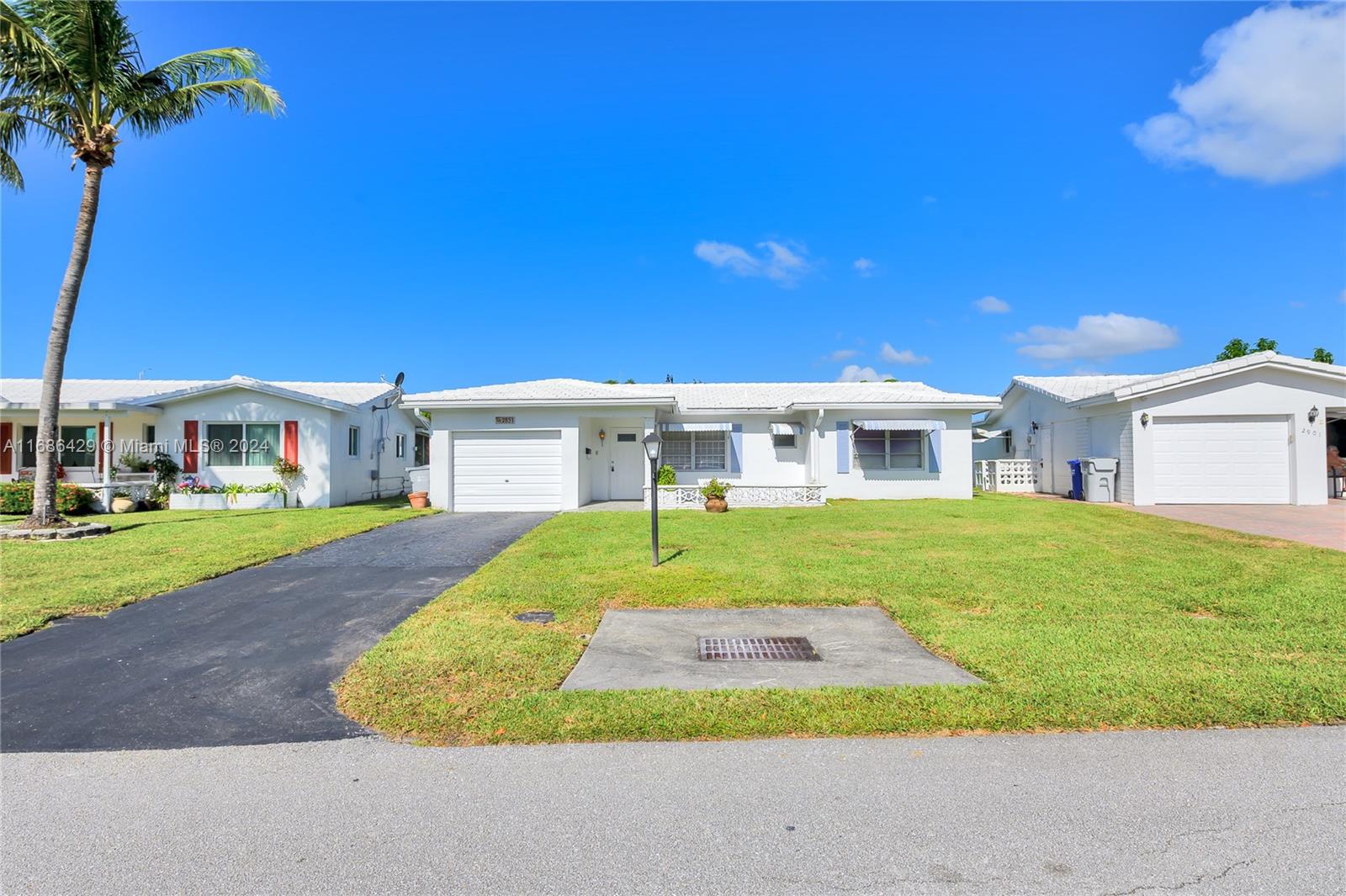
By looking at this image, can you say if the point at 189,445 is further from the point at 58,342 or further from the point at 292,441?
the point at 58,342

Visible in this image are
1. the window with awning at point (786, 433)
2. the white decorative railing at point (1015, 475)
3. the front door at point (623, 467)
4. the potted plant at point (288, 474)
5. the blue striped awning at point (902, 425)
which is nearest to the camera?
the potted plant at point (288, 474)

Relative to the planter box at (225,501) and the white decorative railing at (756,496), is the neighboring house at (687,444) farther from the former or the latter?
the planter box at (225,501)

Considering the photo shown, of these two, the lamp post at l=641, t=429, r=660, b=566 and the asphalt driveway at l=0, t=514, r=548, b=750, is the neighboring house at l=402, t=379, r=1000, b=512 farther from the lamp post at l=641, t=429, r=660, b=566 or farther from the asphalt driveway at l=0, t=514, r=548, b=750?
the asphalt driveway at l=0, t=514, r=548, b=750

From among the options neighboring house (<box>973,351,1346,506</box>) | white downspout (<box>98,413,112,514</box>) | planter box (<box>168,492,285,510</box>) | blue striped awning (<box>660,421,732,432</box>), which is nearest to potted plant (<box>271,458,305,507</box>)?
planter box (<box>168,492,285,510</box>)

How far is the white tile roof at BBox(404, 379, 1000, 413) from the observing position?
1547cm

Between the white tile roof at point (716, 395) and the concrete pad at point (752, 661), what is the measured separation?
32.3 feet

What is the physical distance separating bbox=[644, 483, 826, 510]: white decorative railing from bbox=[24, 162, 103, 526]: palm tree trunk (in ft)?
38.6

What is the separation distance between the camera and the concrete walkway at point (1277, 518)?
10.1 metres

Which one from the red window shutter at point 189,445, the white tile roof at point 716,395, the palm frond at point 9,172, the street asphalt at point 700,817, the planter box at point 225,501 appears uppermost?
the palm frond at point 9,172

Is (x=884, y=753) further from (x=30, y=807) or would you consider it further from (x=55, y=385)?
(x=55, y=385)

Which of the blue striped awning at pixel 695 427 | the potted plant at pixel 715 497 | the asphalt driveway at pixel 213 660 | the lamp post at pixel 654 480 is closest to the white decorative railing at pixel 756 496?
the potted plant at pixel 715 497

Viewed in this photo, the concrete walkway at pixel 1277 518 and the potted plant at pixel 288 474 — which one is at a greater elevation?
the potted plant at pixel 288 474

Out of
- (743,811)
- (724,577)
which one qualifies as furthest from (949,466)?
(743,811)

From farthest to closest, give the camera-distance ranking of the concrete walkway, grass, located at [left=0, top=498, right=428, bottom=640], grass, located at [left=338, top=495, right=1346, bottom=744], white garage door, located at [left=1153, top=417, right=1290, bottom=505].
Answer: white garage door, located at [left=1153, top=417, right=1290, bottom=505] → the concrete walkway → grass, located at [left=0, top=498, right=428, bottom=640] → grass, located at [left=338, top=495, right=1346, bottom=744]
